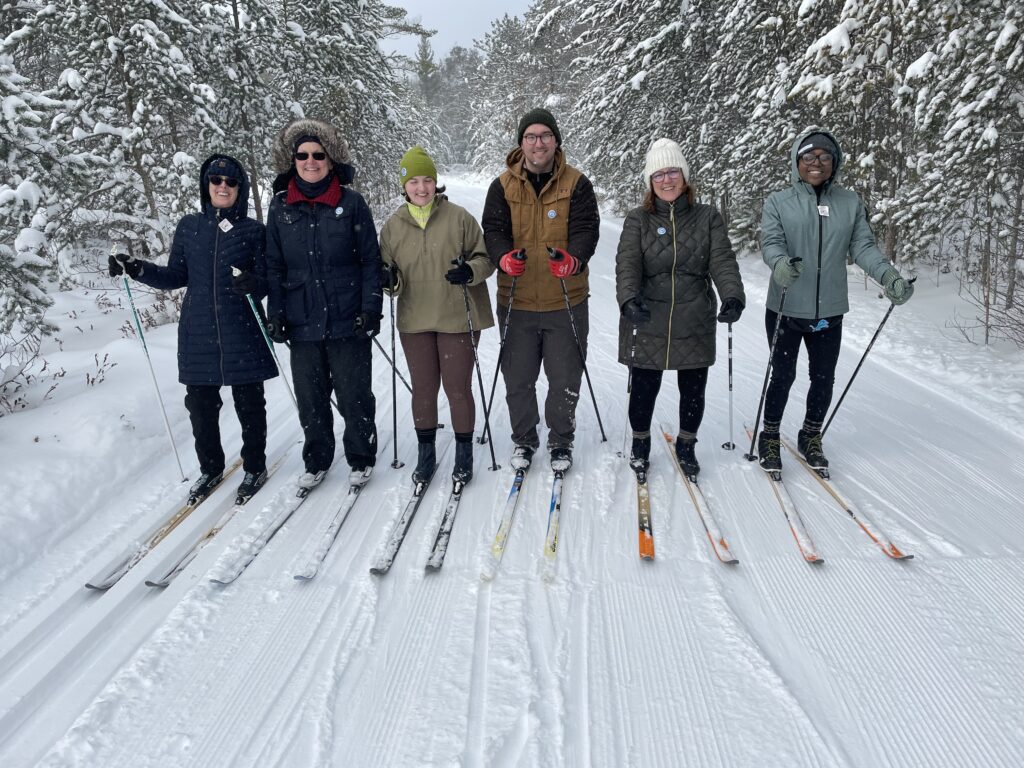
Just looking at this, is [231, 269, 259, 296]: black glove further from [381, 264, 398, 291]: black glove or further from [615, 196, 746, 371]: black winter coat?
[615, 196, 746, 371]: black winter coat

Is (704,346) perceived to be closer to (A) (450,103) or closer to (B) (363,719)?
(B) (363,719)

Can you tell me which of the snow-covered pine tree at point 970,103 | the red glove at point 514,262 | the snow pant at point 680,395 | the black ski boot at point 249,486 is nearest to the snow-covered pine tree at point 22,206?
the black ski boot at point 249,486

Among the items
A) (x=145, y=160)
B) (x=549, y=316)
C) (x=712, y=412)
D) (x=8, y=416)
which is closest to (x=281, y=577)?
(x=549, y=316)

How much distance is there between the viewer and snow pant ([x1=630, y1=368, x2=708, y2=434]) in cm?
380

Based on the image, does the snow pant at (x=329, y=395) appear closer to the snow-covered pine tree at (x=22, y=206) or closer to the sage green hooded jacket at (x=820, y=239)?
the sage green hooded jacket at (x=820, y=239)

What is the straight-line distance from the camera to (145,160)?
9.52 m

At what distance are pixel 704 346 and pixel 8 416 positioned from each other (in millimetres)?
5082

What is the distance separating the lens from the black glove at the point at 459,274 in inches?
136

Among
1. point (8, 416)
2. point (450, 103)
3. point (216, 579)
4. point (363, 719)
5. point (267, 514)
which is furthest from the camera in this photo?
point (450, 103)

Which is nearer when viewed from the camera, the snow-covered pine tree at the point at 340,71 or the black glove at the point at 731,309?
the black glove at the point at 731,309

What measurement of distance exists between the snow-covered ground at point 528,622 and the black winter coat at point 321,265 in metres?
1.15

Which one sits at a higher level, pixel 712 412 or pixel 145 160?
→ pixel 145 160

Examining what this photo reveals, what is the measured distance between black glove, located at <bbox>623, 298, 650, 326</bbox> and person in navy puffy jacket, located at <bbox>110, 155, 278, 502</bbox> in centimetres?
219

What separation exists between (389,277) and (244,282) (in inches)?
32.4
